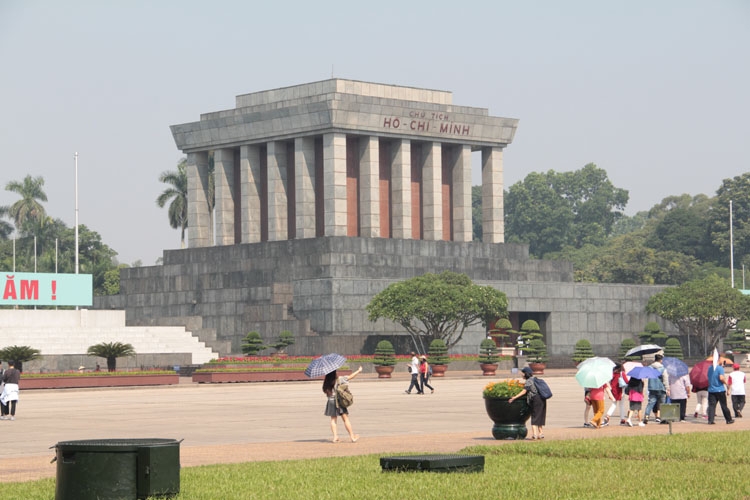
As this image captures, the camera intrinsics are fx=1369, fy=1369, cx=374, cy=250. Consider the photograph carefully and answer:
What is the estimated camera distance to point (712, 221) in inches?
6427

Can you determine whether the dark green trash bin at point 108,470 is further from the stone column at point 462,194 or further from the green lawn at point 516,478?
the stone column at point 462,194

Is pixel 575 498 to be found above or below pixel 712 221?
below

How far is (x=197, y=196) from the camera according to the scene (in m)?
98.4

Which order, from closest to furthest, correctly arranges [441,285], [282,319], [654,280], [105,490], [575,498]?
[105,490] < [575,498] < [441,285] < [282,319] < [654,280]

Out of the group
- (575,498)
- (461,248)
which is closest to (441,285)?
(461,248)

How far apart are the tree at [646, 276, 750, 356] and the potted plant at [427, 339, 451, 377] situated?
22778mm

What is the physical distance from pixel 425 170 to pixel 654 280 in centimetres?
6179

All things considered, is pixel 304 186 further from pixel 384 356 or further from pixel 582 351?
pixel 384 356

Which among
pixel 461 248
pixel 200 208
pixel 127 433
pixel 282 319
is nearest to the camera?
pixel 127 433

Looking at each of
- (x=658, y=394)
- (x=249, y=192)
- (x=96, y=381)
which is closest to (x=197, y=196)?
(x=249, y=192)

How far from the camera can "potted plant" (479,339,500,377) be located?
239 ft

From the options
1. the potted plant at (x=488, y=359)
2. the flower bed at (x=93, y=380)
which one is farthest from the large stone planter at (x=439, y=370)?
the flower bed at (x=93, y=380)

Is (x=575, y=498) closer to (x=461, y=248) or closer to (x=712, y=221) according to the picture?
(x=461, y=248)

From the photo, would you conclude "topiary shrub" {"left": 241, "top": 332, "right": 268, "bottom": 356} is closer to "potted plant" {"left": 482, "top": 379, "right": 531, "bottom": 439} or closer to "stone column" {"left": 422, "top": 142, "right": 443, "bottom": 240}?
"stone column" {"left": 422, "top": 142, "right": 443, "bottom": 240}
